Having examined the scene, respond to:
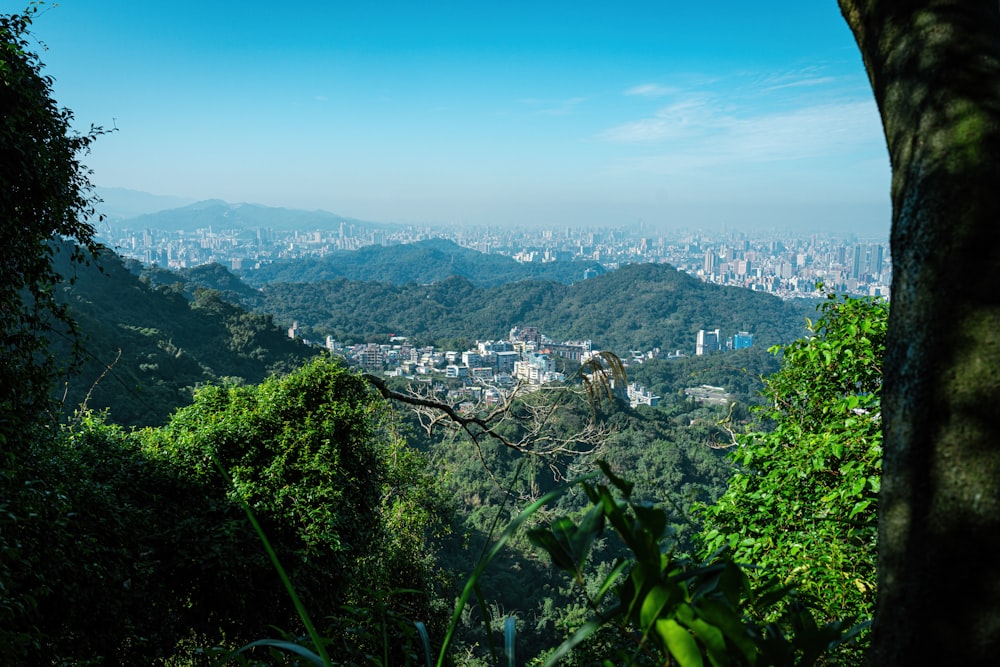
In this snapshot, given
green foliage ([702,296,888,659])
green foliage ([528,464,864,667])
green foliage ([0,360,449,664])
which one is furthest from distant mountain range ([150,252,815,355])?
green foliage ([528,464,864,667])

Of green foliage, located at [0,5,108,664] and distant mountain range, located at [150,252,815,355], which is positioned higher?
green foliage, located at [0,5,108,664]

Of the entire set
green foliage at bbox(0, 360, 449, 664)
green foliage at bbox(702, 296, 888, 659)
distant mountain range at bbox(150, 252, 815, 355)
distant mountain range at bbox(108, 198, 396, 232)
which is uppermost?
distant mountain range at bbox(108, 198, 396, 232)

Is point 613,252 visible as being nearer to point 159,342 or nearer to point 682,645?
point 159,342

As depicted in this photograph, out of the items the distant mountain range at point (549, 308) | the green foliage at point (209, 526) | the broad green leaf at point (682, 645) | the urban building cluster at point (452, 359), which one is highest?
the broad green leaf at point (682, 645)

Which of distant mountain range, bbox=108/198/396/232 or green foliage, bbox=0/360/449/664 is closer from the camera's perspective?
green foliage, bbox=0/360/449/664

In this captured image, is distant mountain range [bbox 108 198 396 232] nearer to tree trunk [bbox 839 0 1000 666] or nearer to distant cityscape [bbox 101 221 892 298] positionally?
distant cityscape [bbox 101 221 892 298]

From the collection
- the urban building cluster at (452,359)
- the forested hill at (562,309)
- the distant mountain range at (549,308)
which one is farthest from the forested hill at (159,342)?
the forested hill at (562,309)

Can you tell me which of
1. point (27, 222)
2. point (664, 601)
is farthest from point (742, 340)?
point (664, 601)

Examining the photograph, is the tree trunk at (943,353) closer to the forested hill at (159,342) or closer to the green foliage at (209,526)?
the green foliage at (209,526)
